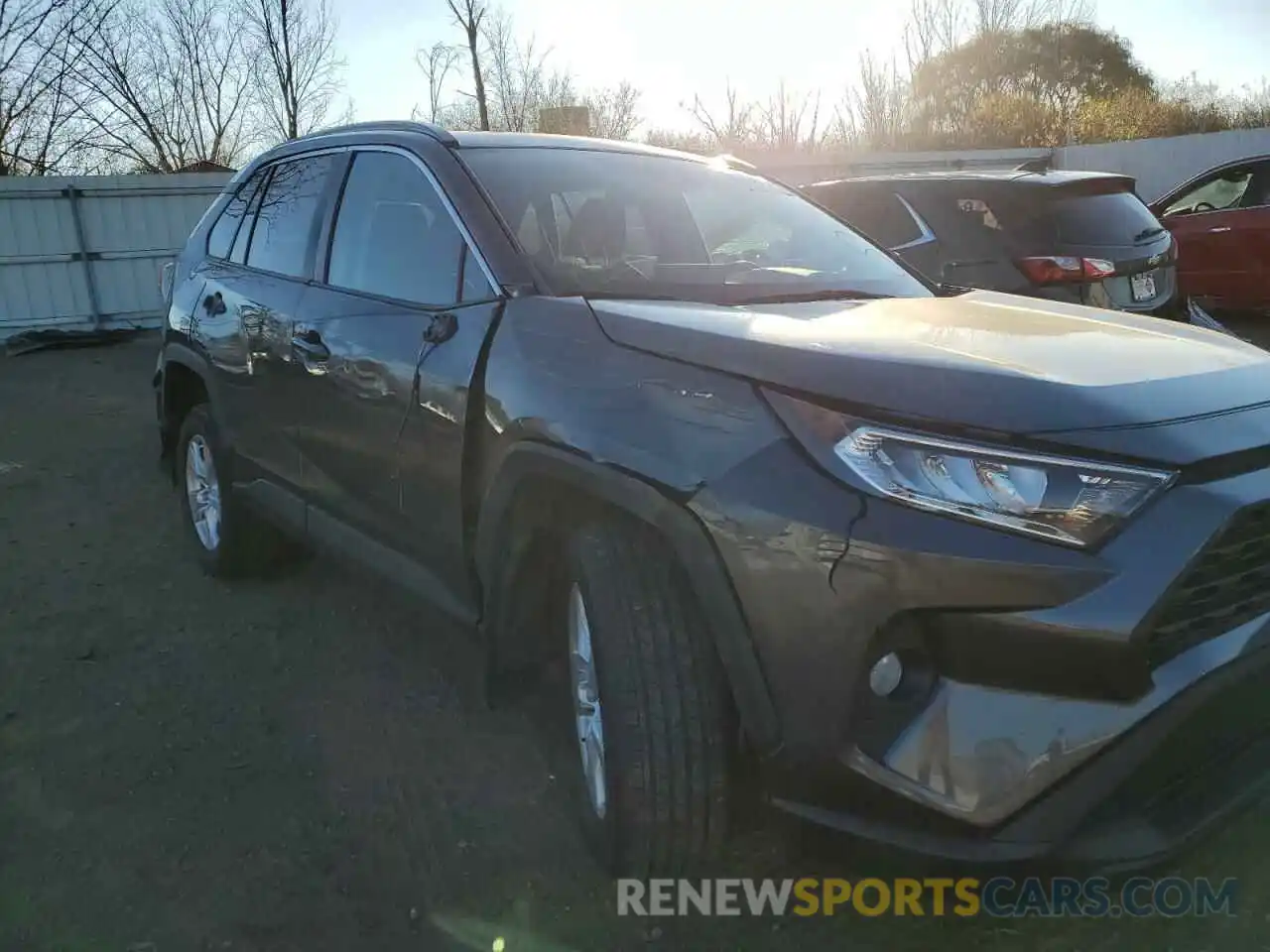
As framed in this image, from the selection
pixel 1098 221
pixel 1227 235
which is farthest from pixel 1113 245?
pixel 1227 235

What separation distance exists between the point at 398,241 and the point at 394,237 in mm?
35

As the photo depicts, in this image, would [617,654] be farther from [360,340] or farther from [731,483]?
[360,340]

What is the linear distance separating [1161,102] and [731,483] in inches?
1103

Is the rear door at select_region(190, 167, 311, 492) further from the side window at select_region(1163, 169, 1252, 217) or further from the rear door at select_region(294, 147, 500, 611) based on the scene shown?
the side window at select_region(1163, 169, 1252, 217)

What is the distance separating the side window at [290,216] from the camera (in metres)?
3.59

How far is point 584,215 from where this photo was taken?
9.73ft

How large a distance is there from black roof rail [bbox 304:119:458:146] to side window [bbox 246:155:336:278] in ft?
0.35

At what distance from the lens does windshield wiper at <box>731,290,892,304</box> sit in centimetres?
270

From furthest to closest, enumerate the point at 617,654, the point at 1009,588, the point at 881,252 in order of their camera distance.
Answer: the point at 881,252 < the point at 617,654 < the point at 1009,588

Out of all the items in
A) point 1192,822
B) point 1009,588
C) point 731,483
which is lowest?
point 1192,822

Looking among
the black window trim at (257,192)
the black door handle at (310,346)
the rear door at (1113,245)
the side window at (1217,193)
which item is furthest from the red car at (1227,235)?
the black door handle at (310,346)

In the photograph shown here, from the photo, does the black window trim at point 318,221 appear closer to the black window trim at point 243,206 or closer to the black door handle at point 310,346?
the black door handle at point 310,346

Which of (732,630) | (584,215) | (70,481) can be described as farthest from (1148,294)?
(70,481)

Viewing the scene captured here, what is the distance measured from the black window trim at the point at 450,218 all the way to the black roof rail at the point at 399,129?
7 cm
